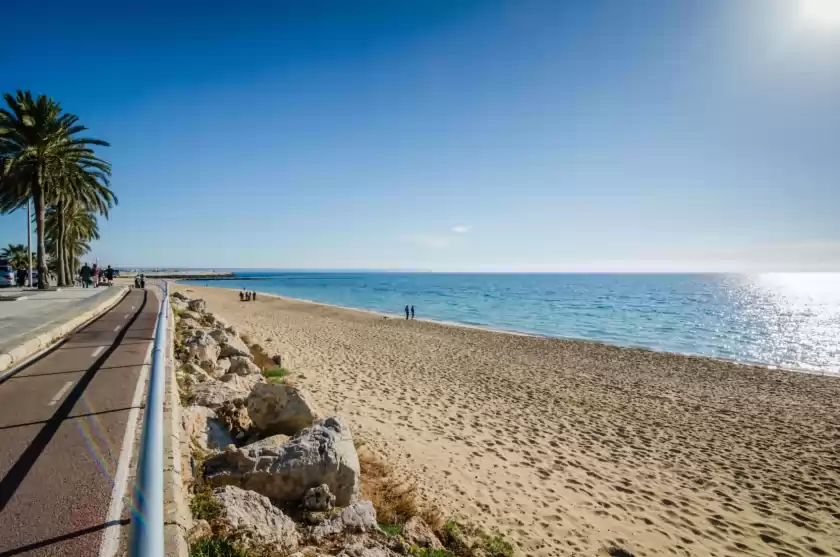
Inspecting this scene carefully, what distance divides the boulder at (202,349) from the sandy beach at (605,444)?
9.62 ft

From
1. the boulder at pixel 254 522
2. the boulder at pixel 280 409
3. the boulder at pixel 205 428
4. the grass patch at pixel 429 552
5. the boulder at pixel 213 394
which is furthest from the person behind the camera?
the boulder at pixel 213 394

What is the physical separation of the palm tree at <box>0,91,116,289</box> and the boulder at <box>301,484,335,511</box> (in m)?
30.5

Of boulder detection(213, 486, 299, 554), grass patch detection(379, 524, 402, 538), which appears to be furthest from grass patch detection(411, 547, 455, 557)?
boulder detection(213, 486, 299, 554)

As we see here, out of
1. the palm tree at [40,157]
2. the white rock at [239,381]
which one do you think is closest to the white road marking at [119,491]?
the white rock at [239,381]

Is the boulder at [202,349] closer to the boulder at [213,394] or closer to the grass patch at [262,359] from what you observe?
Result: the grass patch at [262,359]

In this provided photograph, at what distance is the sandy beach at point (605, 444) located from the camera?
22.9 feet

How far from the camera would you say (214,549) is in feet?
10.9

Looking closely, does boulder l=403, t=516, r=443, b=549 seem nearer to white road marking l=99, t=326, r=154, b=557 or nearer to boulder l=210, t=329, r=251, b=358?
white road marking l=99, t=326, r=154, b=557

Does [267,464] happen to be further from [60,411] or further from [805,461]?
[805,461]

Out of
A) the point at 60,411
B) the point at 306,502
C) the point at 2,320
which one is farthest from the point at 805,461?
the point at 2,320

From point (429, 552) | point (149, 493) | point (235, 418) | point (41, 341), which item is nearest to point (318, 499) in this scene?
point (429, 552)

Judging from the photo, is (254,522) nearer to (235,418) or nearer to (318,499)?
(318,499)

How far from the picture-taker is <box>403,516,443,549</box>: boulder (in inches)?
191

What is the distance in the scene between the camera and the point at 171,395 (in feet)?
19.6
